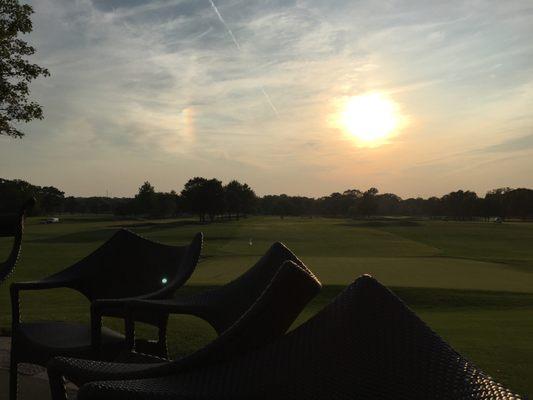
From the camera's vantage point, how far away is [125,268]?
407 cm

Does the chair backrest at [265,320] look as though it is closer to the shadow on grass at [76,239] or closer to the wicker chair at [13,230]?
the wicker chair at [13,230]

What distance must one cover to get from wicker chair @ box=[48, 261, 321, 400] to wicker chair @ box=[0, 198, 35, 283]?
6.06 ft

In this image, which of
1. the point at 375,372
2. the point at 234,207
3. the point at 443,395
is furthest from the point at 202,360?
the point at 234,207

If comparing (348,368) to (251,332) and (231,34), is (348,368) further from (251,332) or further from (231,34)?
(231,34)

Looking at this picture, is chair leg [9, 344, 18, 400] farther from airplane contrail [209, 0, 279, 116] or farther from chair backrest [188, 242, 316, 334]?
airplane contrail [209, 0, 279, 116]

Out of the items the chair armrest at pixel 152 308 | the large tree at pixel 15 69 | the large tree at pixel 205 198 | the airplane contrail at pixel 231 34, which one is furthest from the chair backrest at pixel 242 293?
the large tree at pixel 205 198

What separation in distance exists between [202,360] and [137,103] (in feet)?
79.3

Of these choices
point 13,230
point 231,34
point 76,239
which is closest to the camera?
point 13,230

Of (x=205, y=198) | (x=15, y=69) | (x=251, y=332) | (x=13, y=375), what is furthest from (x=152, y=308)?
(x=205, y=198)

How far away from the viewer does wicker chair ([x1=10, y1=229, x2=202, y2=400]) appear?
3.04m

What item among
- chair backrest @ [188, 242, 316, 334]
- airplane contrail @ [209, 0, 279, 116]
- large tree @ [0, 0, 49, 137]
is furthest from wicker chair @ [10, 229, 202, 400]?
airplane contrail @ [209, 0, 279, 116]

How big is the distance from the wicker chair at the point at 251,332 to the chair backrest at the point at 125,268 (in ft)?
6.83

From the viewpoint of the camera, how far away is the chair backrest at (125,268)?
392 centimetres

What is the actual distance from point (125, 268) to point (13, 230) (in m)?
0.87
